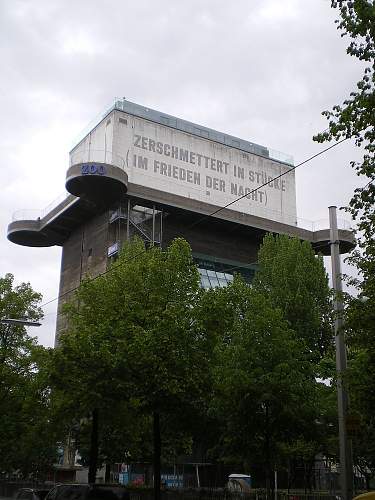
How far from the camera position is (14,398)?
33.0 metres

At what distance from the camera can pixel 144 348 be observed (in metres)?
20.2

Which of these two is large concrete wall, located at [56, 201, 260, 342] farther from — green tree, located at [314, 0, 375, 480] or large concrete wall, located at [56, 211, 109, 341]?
green tree, located at [314, 0, 375, 480]

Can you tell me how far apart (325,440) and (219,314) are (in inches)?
217

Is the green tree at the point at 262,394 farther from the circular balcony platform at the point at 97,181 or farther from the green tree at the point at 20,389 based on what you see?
the circular balcony platform at the point at 97,181

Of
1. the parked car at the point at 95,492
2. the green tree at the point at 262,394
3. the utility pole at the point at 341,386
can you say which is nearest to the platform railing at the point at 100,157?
the green tree at the point at 262,394

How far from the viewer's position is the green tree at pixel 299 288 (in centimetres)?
4156

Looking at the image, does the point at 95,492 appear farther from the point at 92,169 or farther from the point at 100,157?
the point at 100,157

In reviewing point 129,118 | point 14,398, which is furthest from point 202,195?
point 14,398

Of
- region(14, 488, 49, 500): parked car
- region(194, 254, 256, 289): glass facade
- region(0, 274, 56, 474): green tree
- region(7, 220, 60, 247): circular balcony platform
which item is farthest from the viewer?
region(7, 220, 60, 247): circular balcony platform

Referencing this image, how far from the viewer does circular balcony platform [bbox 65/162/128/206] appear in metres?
56.3

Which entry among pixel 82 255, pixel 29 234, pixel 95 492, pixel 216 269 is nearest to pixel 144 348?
pixel 95 492

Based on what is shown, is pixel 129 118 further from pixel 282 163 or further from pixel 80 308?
pixel 80 308

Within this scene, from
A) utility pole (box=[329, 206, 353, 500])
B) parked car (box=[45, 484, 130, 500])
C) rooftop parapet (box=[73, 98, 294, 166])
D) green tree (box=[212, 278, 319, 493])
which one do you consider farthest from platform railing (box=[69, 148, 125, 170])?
utility pole (box=[329, 206, 353, 500])

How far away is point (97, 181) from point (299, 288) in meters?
23.3
